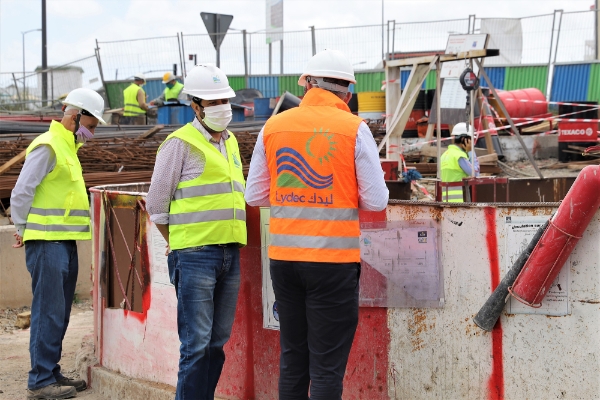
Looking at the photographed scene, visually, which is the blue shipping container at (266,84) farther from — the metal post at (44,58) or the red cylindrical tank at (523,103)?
the red cylindrical tank at (523,103)

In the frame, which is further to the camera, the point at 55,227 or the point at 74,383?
the point at 74,383

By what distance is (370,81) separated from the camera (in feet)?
78.5

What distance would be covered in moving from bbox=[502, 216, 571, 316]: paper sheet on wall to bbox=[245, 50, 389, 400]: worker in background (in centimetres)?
70

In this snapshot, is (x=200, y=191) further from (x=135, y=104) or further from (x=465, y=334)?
(x=135, y=104)

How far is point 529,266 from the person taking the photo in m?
3.95

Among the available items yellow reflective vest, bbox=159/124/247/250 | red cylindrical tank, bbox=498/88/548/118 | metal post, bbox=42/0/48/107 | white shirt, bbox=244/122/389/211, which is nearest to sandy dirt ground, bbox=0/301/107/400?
yellow reflective vest, bbox=159/124/247/250

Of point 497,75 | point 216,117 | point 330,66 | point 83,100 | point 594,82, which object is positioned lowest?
point 216,117

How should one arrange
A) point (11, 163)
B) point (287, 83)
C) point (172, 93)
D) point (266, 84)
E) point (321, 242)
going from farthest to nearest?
1. point (266, 84)
2. point (287, 83)
3. point (172, 93)
4. point (11, 163)
5. point (321, 242)

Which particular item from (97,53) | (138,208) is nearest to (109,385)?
(138,208)

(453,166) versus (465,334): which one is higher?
(453,166)

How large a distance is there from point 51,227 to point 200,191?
1.73 meters

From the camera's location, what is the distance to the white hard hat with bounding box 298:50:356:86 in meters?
4.04

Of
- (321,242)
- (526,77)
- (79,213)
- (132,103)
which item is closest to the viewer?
(321,242)

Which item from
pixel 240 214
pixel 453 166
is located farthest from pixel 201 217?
pixel 453 166
